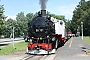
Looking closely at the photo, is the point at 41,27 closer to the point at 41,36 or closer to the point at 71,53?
the point at 41,36

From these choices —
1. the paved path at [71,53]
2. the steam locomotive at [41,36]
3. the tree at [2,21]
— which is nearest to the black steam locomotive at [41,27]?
the steam locomotive at [41,36]

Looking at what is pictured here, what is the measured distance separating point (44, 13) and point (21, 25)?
10035 cm

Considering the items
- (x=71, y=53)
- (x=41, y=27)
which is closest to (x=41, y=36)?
(x=41, y=27)

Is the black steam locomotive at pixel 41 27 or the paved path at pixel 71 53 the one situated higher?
the black steam locomotive at pixel 41 27

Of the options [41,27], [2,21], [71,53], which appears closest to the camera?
[41,27]

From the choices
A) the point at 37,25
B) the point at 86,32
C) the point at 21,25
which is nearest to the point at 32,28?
the point at 37,25

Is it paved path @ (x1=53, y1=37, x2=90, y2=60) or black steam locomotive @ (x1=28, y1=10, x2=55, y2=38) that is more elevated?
black steam locomotive @ (x1=28, y1=10, x2=55, y2=38)

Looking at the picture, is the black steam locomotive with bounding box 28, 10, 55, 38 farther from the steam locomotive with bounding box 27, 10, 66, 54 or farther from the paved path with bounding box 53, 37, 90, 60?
the paved path with bounding box 53, 37, 90, 60

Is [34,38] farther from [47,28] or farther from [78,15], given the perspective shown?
[78,15]

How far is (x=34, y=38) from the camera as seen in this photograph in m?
19.8

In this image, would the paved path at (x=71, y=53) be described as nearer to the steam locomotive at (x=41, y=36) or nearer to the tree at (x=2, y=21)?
the steam locomotive at (x=41, y=36)

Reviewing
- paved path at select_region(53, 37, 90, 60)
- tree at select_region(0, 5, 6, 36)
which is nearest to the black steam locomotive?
paved path at select_region(53, 37, 90, 60)

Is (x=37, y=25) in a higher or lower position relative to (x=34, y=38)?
higher

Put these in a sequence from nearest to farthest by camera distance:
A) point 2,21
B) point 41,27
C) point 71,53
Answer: point 41,27 < point 71,53 < point 2,21
